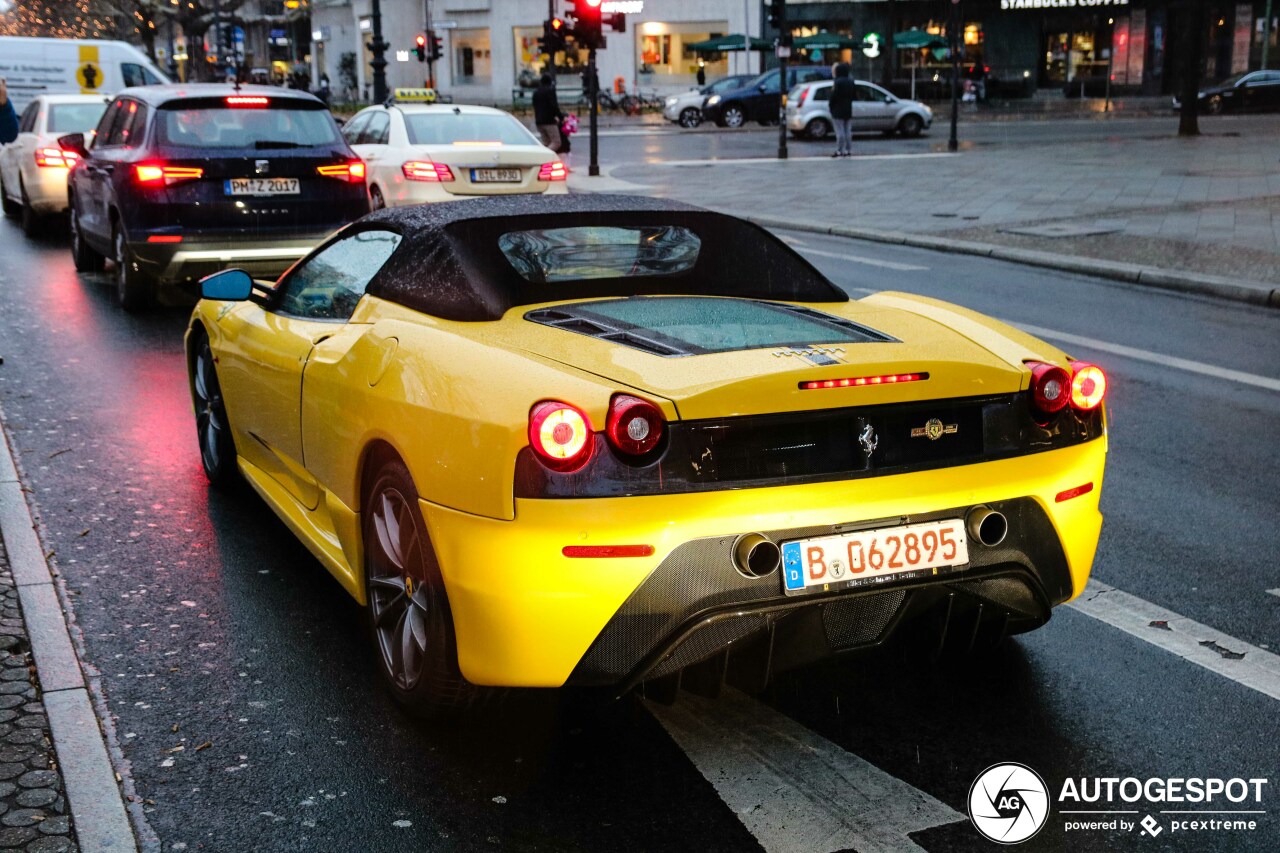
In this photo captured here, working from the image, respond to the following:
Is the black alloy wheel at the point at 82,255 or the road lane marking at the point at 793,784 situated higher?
the black alloy wheel at the point at 82,255

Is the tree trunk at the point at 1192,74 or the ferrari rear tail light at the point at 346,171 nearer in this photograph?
the ferrari rear tail light at the point at 346,171

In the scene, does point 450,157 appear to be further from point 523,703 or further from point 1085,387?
point 1085,387

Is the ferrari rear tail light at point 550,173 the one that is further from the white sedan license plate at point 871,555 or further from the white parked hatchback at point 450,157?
the white sedan license plate at point 871,555

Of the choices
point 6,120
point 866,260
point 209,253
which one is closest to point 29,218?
point 6,120

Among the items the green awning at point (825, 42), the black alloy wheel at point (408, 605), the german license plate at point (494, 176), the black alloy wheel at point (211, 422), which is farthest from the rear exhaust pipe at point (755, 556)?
the green awning at point (825, 42)

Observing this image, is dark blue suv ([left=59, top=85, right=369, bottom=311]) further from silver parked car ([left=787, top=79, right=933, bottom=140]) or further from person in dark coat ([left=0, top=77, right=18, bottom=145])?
silver parked car ([left=787, top=79, right=933, bottom=140])

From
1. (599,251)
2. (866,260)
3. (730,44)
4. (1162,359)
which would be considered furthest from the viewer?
(730,44)

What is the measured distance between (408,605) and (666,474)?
94 centimetres

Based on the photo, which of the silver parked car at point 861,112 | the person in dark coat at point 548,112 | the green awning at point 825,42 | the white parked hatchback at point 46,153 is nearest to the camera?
the white parked hatchback at point 46,153

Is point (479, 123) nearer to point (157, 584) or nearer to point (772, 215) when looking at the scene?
point (772, 215)

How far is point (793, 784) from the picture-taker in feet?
11.2

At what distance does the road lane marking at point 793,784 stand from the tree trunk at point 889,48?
53.2 metres

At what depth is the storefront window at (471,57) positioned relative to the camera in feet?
234

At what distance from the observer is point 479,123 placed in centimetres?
1606
